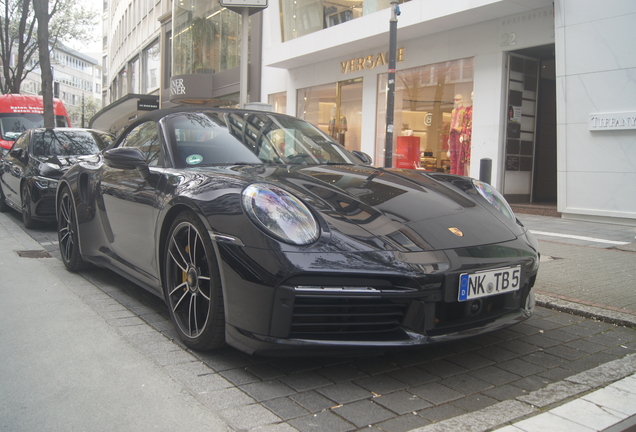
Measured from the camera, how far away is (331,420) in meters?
2.31

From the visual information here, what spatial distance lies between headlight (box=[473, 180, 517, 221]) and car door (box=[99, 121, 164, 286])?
2.04 metres

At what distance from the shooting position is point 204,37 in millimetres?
24047

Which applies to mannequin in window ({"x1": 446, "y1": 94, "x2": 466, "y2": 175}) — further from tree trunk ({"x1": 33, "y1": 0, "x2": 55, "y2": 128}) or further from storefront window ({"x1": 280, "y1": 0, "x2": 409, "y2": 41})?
tree trunk ({"x1": 33, "y1": 0, "x2": 55, "y2": 128})

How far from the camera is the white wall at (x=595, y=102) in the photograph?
9227 millimetres

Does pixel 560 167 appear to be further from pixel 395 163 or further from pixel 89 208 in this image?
pixel 89 208

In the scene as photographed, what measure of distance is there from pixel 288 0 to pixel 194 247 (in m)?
16.9

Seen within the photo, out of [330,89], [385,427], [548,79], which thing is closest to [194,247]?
[385,427]

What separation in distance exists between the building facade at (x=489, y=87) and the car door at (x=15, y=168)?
6683mm

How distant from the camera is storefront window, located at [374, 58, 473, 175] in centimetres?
1265

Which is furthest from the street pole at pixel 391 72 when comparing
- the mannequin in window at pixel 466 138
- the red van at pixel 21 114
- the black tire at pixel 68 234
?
the red van at pixel 21 114

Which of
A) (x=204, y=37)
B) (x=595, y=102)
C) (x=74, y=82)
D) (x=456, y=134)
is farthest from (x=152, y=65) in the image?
(x=74, y=82)

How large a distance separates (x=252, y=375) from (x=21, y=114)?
59.7 feet

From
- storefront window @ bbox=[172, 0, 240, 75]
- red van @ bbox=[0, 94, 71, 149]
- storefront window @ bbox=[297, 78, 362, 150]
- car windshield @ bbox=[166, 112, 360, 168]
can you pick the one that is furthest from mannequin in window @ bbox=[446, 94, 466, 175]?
red van @ bbox=[0, 94, 71, 149]

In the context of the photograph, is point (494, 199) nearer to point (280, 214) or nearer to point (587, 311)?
point (587, 311)
